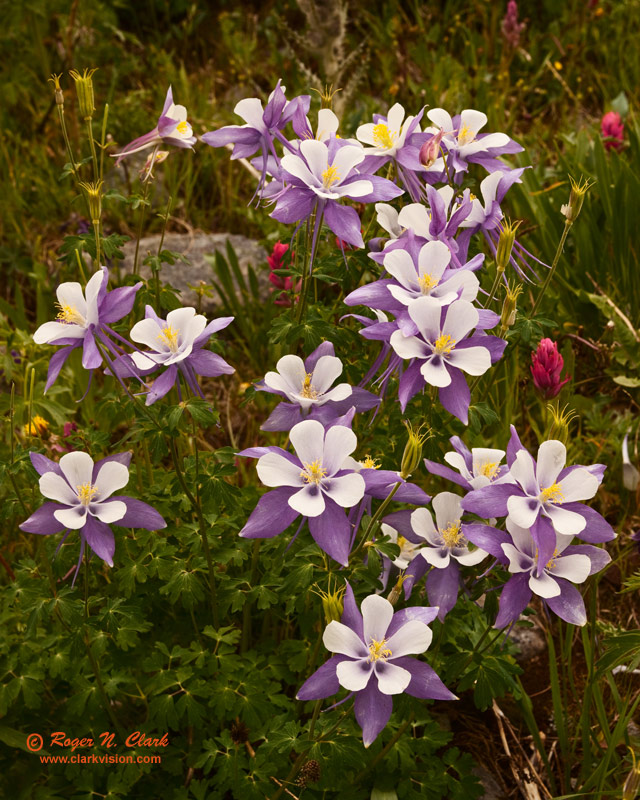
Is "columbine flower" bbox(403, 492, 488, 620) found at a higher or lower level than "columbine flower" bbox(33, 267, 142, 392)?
lower

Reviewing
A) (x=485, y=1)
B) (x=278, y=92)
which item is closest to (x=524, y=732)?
(x=278, y=92)

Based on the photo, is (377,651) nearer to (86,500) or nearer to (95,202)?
(86,500)

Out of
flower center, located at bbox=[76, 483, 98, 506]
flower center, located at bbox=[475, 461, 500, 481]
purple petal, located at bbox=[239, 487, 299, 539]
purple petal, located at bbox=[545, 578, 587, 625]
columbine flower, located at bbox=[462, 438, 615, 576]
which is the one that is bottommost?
purple petal, located at bbox=[545, 578, 587, 625]

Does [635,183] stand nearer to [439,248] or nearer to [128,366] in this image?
[439,248]

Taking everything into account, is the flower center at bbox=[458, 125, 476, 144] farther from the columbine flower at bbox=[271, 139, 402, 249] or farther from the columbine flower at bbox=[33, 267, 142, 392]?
the columbine flower at bbox=[33, 267, 142, 392]

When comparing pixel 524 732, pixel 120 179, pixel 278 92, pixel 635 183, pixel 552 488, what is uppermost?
pixel 278 92

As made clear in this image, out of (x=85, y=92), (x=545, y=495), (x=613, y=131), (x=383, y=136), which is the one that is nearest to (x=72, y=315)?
(x=85, y=92)

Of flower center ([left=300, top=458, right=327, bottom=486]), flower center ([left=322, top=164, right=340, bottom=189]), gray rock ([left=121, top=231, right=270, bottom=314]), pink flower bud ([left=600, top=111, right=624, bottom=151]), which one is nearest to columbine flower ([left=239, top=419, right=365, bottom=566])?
flower center ([left=300, top=458, right=327, bottom=486])

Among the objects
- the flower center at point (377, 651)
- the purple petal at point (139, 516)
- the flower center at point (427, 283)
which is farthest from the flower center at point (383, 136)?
the flower center at point (377, 651)
